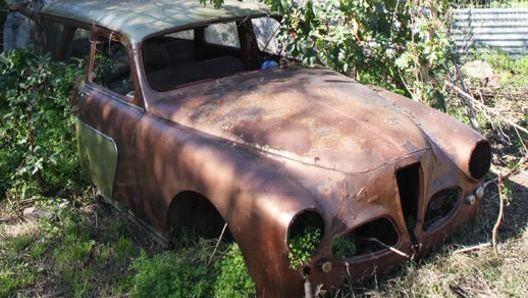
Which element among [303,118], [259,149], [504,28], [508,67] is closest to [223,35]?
[303,118]

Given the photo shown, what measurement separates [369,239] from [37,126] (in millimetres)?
2816

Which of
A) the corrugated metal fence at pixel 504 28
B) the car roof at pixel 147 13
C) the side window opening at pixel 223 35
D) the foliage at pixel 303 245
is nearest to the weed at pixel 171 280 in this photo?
the foliage at pixel 303 245

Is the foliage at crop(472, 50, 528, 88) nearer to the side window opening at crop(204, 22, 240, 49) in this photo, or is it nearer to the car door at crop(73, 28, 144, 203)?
the side window opening at crop(204, 22, 240, 49)

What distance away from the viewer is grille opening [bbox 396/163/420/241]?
134 inches

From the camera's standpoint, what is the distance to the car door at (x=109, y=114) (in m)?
4.03

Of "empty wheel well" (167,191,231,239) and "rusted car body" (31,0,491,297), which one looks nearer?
"rusted car body" (31,0,491,297)

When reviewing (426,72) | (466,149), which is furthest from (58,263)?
(426,72)

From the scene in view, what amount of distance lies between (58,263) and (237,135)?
1.52 m

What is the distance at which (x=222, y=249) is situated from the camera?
3.65m

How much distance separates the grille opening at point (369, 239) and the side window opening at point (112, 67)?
184cm

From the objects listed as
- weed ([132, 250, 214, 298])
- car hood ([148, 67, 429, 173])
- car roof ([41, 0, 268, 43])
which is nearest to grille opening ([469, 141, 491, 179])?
car hood ([148, 67, 429, 173])

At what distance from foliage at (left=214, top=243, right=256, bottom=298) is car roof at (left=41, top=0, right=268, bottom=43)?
5.16 ft

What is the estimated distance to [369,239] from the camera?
132 inches

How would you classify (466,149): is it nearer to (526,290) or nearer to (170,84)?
(526,290)
